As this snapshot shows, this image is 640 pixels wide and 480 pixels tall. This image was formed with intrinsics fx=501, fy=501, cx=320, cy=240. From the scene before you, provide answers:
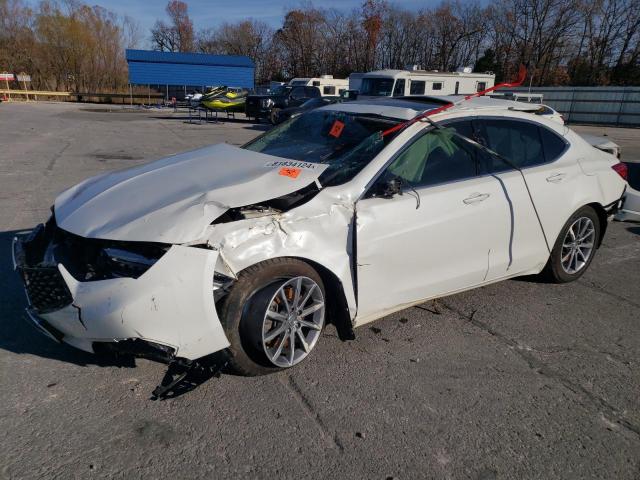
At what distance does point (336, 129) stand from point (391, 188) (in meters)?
1.03

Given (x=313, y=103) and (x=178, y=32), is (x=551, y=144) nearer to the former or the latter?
(x=313, y=103)

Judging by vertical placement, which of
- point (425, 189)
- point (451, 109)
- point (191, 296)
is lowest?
point (191, 296)

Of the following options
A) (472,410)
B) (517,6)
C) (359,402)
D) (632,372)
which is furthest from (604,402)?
(517,6)

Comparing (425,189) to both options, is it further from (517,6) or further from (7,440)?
(517,6)

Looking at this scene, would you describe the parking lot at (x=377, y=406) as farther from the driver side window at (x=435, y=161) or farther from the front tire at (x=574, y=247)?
the driver side window at (x=435, y=161)

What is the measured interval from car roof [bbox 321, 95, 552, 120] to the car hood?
91cm

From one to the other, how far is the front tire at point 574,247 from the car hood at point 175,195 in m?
2.45

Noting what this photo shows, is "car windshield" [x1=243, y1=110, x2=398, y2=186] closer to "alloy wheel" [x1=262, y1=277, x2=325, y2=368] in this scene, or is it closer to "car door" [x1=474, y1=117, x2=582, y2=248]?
"alloy wheel" [x1=262, y1=277, x2=325, y2=368]

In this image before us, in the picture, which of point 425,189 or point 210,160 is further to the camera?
point 210,160

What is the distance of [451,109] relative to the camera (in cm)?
386

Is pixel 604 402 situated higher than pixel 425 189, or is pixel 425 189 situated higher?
pixel 425 189

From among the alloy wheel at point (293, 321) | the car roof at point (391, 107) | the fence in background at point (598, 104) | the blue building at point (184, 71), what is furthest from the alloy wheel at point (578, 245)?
the blue building at point (184, 71)

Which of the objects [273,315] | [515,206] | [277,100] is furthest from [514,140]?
[277,100]

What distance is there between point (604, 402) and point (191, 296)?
8.02 ft
